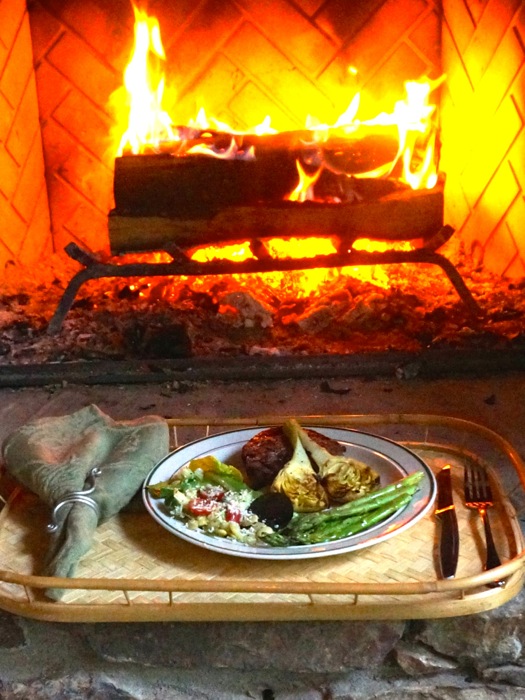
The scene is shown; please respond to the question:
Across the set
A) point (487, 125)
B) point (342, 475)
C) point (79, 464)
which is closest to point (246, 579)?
point (342, 475)

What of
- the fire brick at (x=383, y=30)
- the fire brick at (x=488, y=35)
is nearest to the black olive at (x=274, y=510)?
the fire brick at (x=488, y=35)

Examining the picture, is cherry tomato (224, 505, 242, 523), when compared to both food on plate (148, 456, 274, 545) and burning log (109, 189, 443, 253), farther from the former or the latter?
burning log (109, 189, 443, 253)

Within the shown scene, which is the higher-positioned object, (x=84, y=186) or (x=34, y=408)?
(x=84, y=186)

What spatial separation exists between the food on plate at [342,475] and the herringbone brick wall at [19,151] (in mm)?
1729

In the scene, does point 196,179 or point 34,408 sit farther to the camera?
point 196,179

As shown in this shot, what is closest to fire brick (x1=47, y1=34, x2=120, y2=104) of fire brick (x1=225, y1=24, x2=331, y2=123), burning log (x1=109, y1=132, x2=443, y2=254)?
fire brick (x1=225, y1=24, x2=331, y2=123)

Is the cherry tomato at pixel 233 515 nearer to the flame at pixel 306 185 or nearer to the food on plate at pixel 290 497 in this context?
the food on plate at pixel 290 497

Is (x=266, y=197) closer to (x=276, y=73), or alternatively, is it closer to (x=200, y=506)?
(x=276, y=73)

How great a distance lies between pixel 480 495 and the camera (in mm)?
1006

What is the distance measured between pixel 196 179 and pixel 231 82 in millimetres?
595

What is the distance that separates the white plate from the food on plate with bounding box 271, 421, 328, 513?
0.07 meters

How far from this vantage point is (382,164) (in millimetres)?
2109

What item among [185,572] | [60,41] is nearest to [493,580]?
[185,572]

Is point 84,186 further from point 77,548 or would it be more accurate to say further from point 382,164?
point 77,548
